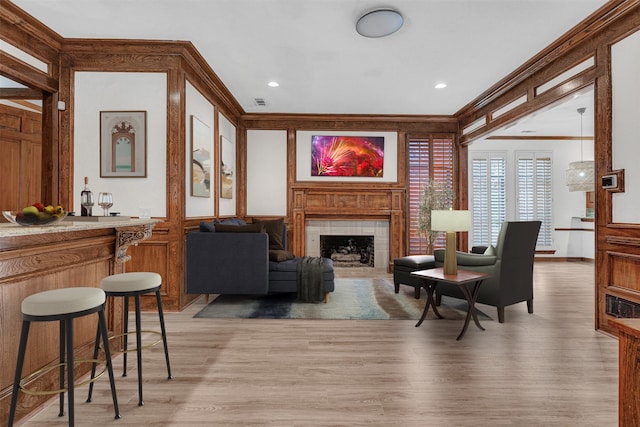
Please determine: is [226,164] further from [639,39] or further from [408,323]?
[639,39]

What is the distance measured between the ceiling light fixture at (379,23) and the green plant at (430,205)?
3.51 meters

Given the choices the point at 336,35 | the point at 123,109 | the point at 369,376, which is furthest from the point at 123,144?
the point at 369,376

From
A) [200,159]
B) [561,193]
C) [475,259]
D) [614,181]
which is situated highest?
[200,159]

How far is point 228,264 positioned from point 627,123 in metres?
4.28

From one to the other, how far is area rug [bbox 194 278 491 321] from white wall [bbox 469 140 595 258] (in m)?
4.32

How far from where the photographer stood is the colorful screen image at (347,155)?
665cm

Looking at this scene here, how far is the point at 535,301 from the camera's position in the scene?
4.38m

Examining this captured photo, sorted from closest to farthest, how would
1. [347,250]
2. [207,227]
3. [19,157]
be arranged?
[207,227] < [19,157] < [347,250]

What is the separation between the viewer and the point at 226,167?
5.79 meters

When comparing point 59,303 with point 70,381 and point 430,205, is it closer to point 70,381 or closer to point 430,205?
point 70,381

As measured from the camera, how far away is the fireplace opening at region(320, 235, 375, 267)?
22.6 ft

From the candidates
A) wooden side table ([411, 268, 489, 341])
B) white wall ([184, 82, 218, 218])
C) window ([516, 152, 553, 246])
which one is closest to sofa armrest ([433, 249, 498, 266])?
wooden side table ([411, 268, 489, 341])

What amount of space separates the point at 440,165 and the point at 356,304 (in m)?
3.80

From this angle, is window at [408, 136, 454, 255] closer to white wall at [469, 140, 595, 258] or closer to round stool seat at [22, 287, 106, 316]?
white wall at [469, 140, 595, 258]
